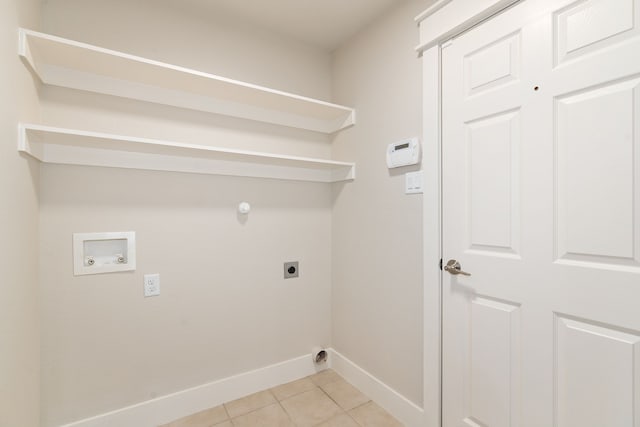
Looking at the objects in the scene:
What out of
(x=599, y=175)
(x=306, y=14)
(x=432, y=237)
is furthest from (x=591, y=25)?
(x=306, y=14)

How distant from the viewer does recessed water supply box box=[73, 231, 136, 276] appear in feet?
5.13

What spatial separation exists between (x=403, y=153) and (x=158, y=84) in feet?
4.88

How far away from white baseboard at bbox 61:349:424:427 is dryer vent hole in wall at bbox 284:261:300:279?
0.63 metres

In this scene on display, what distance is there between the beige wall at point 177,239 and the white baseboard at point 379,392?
0.86 ft

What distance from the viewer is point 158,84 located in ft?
5.67

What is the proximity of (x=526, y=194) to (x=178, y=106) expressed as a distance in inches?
75.3

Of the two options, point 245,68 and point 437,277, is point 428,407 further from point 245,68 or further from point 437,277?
point 245,68

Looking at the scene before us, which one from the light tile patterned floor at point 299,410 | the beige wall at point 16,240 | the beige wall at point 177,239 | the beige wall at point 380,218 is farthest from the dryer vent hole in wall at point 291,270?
the beige wall at point 16,240

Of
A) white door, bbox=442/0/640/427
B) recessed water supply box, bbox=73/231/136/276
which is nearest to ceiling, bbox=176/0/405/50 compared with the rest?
white door, bbox=442/0/640/427

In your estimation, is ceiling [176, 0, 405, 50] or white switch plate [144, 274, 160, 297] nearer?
white switch plate [144, 274, 160, 297]

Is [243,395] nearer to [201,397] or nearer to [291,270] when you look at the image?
[201,397]

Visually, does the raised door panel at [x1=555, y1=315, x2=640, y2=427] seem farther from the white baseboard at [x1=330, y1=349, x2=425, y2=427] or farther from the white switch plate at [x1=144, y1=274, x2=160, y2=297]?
the white switch plate at [x1=144, y1=274, x2=160, y2=297]

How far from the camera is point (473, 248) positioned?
4.69ft

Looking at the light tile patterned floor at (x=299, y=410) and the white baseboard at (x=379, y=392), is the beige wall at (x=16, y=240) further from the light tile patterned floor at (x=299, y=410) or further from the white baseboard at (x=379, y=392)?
the white baseboard at (x=379, y=392)
